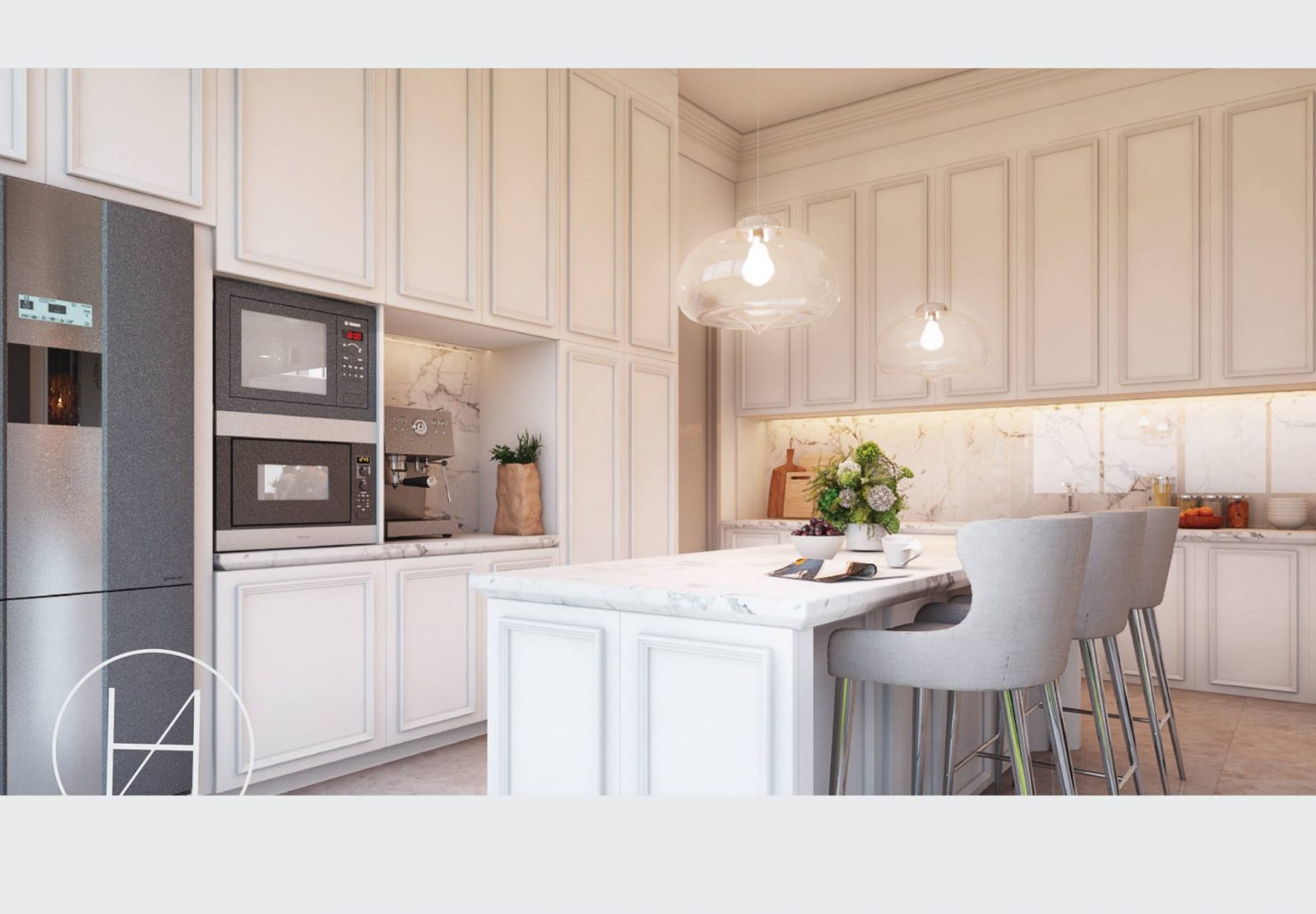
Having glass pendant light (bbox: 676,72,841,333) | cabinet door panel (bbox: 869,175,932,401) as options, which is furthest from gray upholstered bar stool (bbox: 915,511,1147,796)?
cabinet door panel (bbox: 869,175,932,401)

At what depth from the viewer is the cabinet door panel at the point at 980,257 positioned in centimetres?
490

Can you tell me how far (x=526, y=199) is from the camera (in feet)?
12.5

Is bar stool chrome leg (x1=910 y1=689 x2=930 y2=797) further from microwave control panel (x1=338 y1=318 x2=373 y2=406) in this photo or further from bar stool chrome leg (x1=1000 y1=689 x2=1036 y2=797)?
microwave control panel (x1=338 y1=318 x2=373 y2=406)

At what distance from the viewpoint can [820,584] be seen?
1.99m

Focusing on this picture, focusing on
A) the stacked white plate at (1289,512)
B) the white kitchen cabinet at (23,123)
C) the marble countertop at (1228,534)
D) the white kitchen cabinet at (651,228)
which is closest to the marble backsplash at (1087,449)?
the stacked white plate at (1289,512)

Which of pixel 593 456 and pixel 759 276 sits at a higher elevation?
pixel 759 276

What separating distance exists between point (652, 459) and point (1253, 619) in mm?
2951

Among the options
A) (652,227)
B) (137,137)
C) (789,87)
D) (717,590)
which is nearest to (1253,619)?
(652,227)

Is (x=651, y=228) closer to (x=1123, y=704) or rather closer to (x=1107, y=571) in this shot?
(x=1107, y=571)

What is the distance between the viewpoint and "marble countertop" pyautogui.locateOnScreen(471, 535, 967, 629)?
1732 millimetres

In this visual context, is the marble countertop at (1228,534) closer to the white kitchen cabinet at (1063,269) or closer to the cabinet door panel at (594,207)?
the white kitchen cabinet at (1063,269)

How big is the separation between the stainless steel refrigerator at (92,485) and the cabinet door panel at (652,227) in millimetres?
2291

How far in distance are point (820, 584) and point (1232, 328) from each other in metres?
3.38

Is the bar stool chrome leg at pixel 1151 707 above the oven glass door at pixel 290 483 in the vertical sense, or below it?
below
